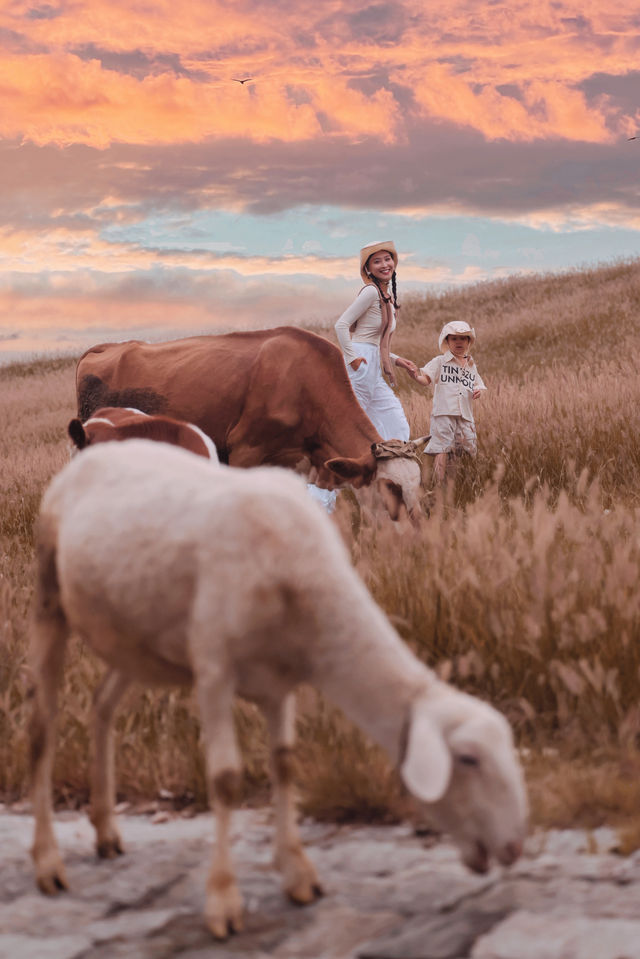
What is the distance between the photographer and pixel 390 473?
8266mm

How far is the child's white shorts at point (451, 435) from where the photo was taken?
10242 millimetres

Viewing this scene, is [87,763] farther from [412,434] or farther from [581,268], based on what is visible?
[581,268]

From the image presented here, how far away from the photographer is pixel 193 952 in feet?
8.61

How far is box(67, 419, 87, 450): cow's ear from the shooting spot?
18.3 ft

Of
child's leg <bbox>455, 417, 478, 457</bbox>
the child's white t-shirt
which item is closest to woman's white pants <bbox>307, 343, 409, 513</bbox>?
the child's white t-shirt

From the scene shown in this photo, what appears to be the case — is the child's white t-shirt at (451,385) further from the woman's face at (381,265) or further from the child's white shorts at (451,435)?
the woman's face at (381,265)

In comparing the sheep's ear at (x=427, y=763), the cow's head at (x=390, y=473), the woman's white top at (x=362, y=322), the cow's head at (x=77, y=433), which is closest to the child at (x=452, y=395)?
the woman's white top at (x=362, y=322)

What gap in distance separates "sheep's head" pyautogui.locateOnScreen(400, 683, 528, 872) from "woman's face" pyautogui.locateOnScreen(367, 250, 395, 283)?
25.4 feet

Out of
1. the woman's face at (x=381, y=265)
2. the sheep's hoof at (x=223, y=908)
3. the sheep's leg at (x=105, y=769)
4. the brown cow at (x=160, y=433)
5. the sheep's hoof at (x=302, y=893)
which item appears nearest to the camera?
the sheep's hoof at (x=223, y=908)

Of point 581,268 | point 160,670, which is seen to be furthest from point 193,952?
point 581,268

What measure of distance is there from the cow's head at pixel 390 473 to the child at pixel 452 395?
1.81m

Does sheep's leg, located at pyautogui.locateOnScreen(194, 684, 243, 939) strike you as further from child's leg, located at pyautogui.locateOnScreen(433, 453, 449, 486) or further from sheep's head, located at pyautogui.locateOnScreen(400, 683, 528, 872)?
child's leg, located at pyautogui.locateOnScreen(433, 453, 449, 486)

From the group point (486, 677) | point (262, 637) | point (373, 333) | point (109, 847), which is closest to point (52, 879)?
point (109, 847)

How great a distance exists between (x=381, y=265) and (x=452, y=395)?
5.16 feet
